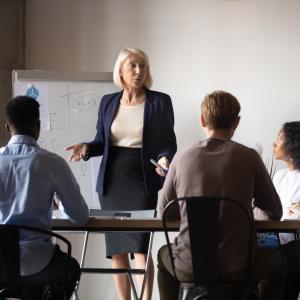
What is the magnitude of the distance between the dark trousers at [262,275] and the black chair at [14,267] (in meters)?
0.42

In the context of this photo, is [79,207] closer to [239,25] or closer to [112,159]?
[112,159]

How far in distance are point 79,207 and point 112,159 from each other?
132cm

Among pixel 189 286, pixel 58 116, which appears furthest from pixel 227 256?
pixel 58 116

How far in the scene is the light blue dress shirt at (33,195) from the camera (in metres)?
2.28

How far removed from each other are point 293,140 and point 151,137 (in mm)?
843

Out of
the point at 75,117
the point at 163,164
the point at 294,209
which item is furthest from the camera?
the point at 75,117

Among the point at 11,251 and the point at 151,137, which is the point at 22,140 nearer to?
the point at 11,251

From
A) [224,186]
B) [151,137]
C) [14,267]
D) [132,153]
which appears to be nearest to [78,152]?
[132,153]

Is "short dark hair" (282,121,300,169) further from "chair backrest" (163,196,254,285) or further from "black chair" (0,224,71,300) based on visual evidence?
"black chair" (0,224,71,300)

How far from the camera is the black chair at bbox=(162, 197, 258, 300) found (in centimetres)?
215

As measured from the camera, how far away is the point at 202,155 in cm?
227

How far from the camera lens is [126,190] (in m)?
3.58

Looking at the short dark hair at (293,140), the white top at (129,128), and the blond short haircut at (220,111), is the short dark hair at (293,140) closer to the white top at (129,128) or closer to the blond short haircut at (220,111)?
the white top at (129,128)

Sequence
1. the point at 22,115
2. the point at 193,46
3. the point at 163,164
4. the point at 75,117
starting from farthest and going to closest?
the point at 193,46 → the point at 75,117 → the point at 163,164 → the point at 22,115
